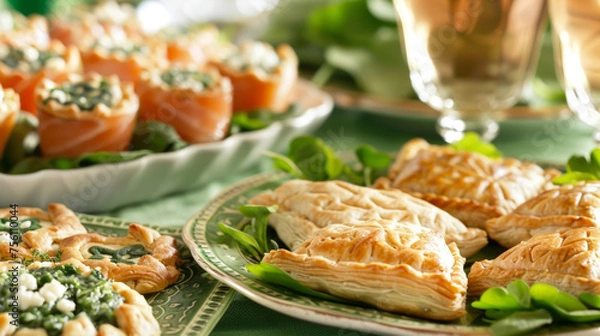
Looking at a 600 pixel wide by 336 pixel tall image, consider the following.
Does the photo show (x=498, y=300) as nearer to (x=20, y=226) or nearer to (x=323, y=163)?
(x=323, y=163)

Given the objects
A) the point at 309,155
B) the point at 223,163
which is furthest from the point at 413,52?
the point at 223,163

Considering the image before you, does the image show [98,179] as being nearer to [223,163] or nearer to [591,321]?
[223,163]

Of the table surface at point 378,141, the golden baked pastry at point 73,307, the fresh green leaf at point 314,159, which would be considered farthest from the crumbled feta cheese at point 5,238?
the fresh green leaf at point 314,159

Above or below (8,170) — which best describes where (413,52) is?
above

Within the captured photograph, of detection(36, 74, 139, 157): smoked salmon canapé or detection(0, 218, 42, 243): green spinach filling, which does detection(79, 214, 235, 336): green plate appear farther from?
detection(36, 74, 139, 157): smoked salmon canapé

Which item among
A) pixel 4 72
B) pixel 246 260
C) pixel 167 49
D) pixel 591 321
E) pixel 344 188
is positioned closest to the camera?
pixel 591 321

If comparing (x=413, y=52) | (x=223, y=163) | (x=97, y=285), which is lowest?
(x=223, y=163)

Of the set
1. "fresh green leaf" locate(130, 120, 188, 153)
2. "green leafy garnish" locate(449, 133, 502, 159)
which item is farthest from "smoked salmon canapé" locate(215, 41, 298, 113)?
"green leafy garnish" locate(449, 133, 502, 159)
